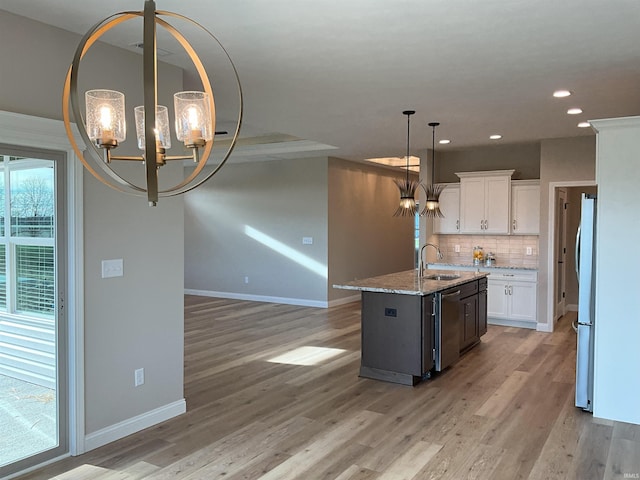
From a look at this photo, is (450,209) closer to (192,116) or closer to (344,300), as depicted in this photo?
(344,300)

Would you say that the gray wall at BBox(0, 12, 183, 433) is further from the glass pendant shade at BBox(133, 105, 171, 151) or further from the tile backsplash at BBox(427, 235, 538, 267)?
the tile backsplash at BBox(427, 235, 538, 267)

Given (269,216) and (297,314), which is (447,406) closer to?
(297,314)

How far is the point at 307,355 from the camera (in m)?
5.82

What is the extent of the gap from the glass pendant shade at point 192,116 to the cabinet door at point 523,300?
6440 mm

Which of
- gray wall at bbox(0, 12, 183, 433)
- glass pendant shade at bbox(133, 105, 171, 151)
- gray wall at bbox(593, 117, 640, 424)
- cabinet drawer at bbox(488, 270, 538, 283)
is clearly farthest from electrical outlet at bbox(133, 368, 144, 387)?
cabinet drawer at bbox(488, 270, 538, 283)

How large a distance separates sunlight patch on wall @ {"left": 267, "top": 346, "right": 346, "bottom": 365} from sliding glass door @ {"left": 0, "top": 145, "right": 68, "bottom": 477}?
2627 mm

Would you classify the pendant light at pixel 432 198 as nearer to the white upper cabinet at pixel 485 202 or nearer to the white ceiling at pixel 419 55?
the white upper cabinet at pixel 485 202

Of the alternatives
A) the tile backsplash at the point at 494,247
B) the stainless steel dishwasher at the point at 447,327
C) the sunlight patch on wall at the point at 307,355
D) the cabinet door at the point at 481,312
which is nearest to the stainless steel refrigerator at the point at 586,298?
the stainless steel dishwasher at the point at 447,327

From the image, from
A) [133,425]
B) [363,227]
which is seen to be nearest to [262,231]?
[363,227]

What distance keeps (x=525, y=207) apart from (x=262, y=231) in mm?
4672

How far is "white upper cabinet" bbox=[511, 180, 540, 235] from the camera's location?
24.3 feet

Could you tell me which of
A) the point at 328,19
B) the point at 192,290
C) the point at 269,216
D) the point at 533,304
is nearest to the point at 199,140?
the point at 328,19

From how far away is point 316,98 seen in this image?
16.2 ft

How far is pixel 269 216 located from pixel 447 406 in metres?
6.00
